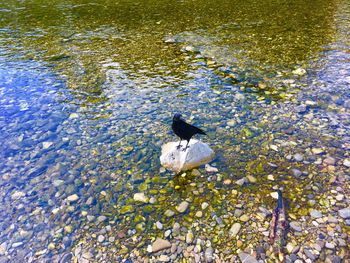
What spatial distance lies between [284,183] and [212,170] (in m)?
1.55

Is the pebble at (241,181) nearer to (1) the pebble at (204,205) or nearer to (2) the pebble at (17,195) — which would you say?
(1) the pebble at (204,205)

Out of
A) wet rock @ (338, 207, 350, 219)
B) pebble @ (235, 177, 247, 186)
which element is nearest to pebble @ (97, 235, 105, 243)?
pebble @ (235, 177, 247, 186)

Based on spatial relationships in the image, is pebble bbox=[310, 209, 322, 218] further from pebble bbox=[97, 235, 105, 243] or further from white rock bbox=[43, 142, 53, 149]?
white rock bbox=[43, 142, 53, 149]

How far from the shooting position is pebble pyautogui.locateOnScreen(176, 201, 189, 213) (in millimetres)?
5910

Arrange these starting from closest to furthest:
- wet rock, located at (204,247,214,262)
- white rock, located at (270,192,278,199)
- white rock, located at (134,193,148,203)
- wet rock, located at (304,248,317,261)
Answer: wet rock, located at (304,248,317,261) → wet rock, located at (204,247,214,262) → white rock, located at (270,192,278,199) → white rock, located at (134,193,148,203)

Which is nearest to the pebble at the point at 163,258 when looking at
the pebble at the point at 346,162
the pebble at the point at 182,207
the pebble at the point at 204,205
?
the pebble at the point at 182,207

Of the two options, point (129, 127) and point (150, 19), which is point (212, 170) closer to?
point (129, 127)

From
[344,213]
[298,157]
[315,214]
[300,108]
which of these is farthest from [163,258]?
[300,108]

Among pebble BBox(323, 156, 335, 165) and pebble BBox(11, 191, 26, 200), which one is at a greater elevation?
pebble BBox(323, 156, 335, 165)

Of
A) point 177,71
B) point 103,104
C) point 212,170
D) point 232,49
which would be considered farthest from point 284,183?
point 232,49

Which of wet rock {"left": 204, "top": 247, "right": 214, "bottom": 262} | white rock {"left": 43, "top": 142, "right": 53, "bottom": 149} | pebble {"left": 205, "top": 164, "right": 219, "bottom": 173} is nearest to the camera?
wet rock {"left": 204, "top": 247, "right": 214, "bottom": 262}

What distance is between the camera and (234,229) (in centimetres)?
542

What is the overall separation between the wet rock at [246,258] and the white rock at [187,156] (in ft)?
7.78

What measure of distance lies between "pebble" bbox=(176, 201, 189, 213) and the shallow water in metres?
0.11
